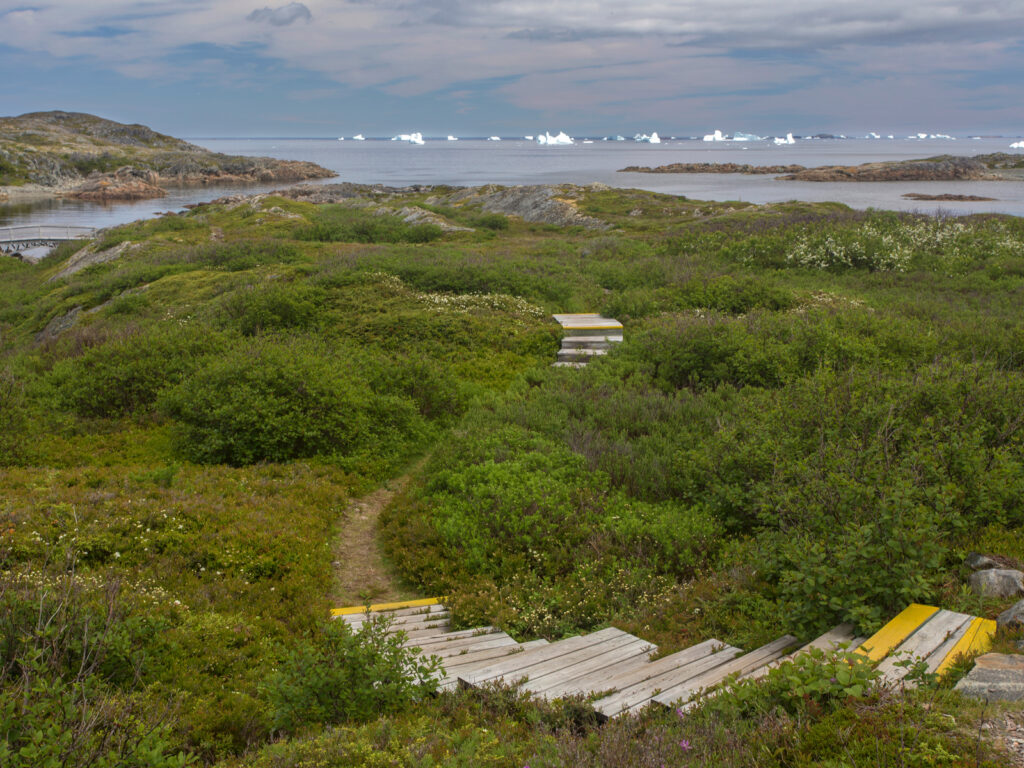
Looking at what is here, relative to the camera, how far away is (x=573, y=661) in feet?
A: 18.2

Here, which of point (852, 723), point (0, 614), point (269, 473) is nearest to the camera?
point (852, 723)

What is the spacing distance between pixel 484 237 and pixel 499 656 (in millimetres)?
31478

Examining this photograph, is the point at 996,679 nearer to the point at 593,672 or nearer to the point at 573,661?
the point at 593,672

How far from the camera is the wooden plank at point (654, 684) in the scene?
178 inches

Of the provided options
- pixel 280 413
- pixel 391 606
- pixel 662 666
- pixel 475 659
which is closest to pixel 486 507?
pixel 391 606

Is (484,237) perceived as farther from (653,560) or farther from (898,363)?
(653,560)

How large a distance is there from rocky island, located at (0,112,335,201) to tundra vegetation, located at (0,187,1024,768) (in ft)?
345

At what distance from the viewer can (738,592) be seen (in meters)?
6.48

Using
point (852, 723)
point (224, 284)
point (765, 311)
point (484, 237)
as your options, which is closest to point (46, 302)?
point (224, 284)

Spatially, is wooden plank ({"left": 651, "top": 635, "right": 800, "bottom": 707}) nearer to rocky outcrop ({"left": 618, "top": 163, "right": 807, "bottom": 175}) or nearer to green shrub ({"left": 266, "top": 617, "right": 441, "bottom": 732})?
green shrub ({"left": 266, "top": 617, "right": 441, "bottom": 732})

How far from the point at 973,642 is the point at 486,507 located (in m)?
5.29

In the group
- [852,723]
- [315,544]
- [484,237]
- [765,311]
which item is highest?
[484,237]

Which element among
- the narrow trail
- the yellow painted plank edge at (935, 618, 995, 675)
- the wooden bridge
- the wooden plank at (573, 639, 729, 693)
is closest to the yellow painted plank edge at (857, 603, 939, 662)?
the yellow painted plank edge at (935, 618, 995, 675)

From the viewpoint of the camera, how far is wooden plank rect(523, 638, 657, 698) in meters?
4.96
